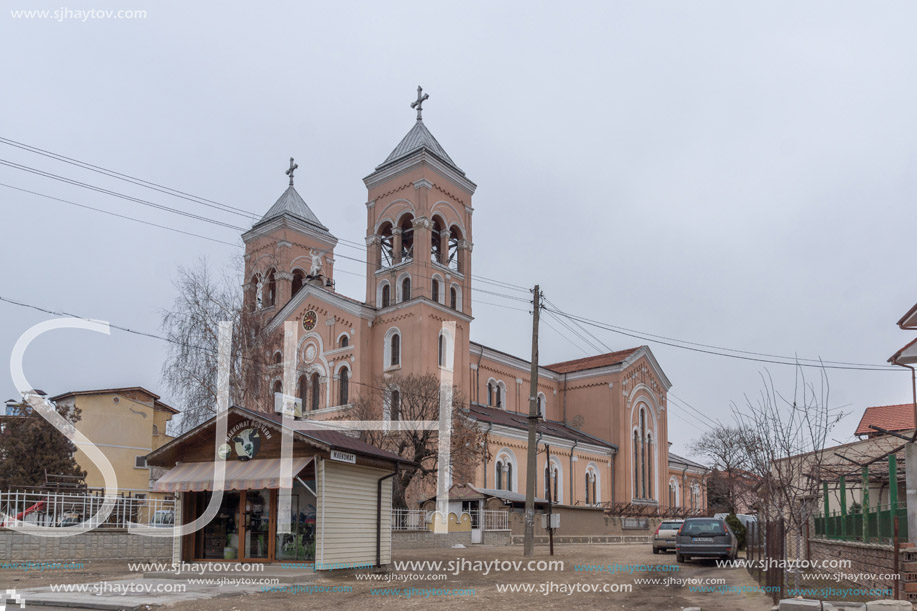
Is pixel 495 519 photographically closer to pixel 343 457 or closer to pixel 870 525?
pixel 343 457

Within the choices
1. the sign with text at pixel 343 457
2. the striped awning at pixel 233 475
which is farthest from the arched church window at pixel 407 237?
the sign with text at pixel 343 457

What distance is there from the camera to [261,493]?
1842cm

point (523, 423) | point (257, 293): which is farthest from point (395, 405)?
point (523, 423)

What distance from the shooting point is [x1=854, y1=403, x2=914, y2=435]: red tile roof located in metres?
35.6

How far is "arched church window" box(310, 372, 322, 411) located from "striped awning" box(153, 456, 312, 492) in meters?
26.1

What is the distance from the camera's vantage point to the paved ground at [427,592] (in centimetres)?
1305

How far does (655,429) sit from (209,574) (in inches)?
1885

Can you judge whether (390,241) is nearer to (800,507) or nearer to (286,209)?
(286,209)

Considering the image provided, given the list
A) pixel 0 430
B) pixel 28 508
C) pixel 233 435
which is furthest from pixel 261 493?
pixel 0 430

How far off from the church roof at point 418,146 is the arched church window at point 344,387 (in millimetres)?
12353

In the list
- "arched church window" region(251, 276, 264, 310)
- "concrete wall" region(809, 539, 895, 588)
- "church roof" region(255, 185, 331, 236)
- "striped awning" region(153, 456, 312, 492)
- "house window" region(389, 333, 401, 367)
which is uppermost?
"church roof" region(255, 185, 331, 236)

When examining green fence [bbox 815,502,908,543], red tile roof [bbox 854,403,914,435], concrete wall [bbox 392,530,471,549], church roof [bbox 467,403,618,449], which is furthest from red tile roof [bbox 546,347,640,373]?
green fence [bbox 815,502,908,543]

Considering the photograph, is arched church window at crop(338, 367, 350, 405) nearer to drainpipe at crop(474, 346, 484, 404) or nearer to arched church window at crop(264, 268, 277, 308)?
arched church window at crop(264, 268, 277, 308)

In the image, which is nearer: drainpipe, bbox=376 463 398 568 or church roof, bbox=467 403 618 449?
drainpipe, bbox=376 463 398 568
